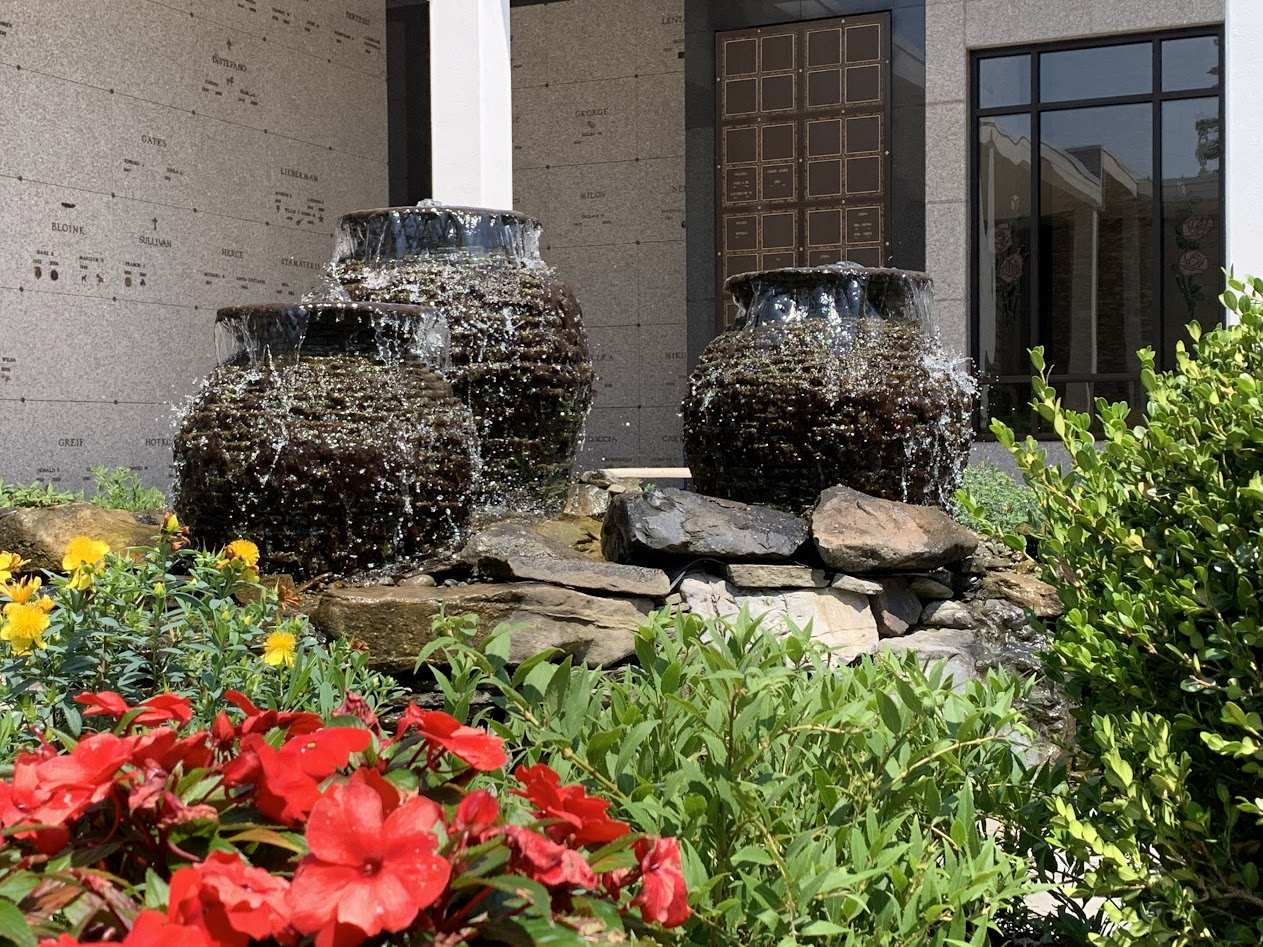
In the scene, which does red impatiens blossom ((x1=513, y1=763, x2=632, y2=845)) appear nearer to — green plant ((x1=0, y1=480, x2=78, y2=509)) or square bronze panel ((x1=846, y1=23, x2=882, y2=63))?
green plant ((x1=0, y1=480, x2=78, y2=509))

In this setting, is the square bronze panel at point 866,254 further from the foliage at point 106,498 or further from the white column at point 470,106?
the foliage at point 106,498

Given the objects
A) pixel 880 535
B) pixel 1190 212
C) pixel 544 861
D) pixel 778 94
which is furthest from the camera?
pixel 778 94

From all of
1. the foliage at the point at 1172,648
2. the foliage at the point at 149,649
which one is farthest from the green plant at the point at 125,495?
the foliage at the point at 1172,648

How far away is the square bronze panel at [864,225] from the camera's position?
13.2m

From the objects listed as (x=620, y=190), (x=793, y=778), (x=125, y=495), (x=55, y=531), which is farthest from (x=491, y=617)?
(x=620, y=190)

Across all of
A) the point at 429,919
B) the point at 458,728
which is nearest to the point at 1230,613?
the point at 458,728

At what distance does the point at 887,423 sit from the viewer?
573cm

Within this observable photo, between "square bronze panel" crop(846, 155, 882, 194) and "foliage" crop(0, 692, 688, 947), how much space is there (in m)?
12.4

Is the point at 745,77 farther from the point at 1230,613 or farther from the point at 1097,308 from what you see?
the point at 1230,613

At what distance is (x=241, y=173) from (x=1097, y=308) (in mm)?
8948

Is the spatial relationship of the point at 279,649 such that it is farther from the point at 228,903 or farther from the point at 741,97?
the point at 741,97

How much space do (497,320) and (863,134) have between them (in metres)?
8.57

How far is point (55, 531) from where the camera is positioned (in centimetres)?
542

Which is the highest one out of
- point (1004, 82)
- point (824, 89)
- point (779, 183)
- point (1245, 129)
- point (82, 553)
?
point (824, 89)
